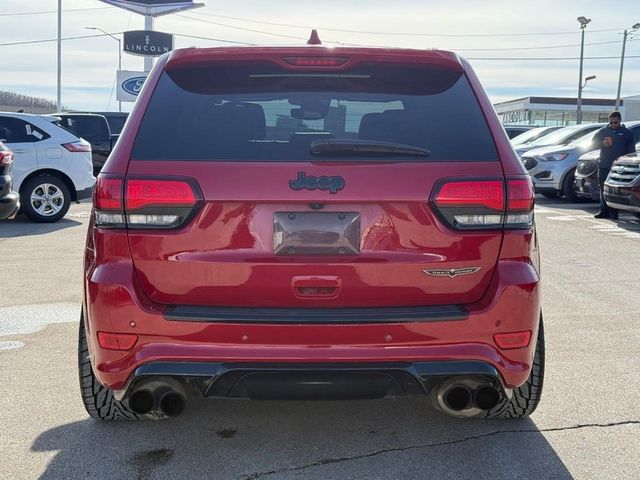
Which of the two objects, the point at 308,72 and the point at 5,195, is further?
the point at 5,195

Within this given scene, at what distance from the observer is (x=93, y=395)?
3646 millimetres

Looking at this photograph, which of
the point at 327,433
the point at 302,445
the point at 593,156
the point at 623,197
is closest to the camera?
the point at 302,445

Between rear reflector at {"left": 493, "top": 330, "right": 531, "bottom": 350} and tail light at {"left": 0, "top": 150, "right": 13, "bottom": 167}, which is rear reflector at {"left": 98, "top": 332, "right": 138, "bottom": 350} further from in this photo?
tail light at {"left": 0, "top": 150, "right": 13, "bottom": 167}

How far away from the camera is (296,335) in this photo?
9.81ft

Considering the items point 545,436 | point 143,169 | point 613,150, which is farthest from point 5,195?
point 613,150

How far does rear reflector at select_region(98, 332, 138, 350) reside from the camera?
305 cm

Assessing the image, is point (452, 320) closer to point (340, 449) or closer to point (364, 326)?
point (364, 326)

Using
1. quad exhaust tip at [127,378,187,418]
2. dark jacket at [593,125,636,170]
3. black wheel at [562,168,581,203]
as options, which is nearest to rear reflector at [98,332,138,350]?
quad exhaust tip at [127,378,187,418]

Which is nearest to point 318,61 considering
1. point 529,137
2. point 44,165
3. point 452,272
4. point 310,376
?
point 452,272

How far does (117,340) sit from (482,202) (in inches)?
60.6

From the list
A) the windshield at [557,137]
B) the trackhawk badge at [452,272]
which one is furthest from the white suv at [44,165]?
the windshield at [557,137]

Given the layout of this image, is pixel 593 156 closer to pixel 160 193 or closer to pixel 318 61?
pixel 318 61

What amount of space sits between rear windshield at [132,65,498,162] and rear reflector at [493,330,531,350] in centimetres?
71

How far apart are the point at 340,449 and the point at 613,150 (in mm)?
10867
